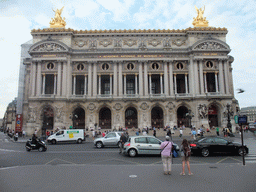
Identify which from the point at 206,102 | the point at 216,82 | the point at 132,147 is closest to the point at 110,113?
the point at 206,102

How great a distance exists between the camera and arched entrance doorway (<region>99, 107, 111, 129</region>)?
45.4 metres

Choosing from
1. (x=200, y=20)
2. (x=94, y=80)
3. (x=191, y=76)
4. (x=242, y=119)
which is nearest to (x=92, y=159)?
(x=242, y=119)

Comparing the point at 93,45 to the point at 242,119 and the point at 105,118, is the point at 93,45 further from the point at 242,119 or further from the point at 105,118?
the point at 242,119

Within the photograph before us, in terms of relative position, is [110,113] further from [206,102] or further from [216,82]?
[216,82]

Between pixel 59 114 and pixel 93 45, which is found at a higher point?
pixel 93 45

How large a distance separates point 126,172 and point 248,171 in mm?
5673

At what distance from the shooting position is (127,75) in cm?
4778

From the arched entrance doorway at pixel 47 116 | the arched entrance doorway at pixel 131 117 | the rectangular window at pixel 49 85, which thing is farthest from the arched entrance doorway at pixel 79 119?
the arched entrance doorway at pixel 131 117

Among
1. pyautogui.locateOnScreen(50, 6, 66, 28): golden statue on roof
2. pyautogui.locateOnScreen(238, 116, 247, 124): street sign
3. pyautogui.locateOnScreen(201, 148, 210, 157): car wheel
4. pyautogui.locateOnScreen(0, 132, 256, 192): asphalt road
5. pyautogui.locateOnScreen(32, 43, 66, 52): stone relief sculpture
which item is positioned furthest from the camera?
pyautogui.locateOnScreen(50, 6, 66, 28): golden statue on roof

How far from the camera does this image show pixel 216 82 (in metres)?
45.9

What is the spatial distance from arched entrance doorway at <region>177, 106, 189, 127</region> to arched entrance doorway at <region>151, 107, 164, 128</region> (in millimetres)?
3636

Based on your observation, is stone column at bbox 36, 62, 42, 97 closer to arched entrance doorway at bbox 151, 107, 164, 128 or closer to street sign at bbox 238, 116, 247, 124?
arched entrance doorway at bbox 151, 107, 164, 128

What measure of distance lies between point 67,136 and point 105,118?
63.3ft

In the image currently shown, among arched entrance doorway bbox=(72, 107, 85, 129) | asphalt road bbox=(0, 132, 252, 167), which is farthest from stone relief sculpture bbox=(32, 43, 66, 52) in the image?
asphalt road bbox=(0, 132, 252, 167)
